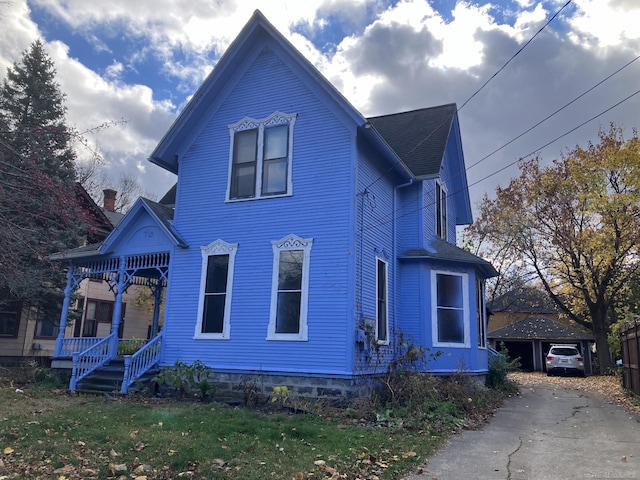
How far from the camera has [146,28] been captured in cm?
1338

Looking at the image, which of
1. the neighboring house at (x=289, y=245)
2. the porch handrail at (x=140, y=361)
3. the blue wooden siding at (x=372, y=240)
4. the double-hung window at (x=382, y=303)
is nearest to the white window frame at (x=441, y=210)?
the neighboring house at (x=289, y=245)

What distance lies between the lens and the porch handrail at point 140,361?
1195 centimetres

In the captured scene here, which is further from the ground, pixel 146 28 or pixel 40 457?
pixel 146 28

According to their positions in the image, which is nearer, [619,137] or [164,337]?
[164,337]

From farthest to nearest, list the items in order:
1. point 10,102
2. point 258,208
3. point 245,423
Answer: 1. point 10,102
2. point 258,208
3. point 245,423

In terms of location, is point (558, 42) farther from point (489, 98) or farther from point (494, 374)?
point (494, 374)

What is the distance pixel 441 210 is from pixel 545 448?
977cm

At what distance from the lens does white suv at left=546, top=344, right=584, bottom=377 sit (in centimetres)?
2766

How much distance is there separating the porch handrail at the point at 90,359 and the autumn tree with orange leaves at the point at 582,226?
71.9ft

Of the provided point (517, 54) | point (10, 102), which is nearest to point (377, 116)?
point (517, 54)

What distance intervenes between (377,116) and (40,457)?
1502 centimetres

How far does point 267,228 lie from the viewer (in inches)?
490

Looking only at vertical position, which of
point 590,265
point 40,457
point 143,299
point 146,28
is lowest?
point 40,457

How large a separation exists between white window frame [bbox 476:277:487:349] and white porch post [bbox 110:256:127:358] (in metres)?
9.86
